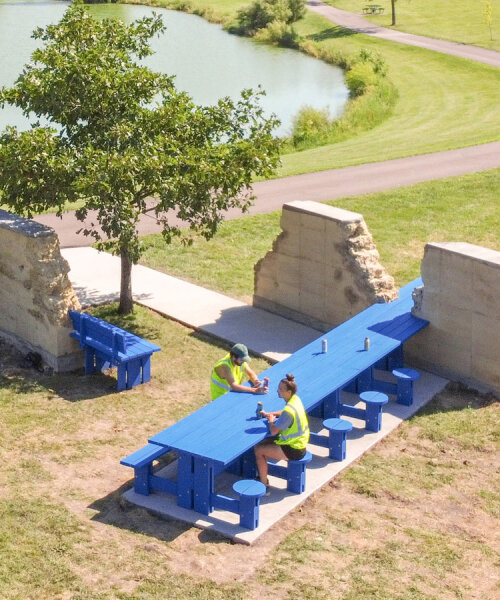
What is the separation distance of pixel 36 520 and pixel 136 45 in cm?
935

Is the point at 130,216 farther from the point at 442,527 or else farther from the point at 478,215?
the point at 478,215

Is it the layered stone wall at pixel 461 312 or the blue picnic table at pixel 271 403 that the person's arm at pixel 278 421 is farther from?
the layered stone wall at pixel 461 312

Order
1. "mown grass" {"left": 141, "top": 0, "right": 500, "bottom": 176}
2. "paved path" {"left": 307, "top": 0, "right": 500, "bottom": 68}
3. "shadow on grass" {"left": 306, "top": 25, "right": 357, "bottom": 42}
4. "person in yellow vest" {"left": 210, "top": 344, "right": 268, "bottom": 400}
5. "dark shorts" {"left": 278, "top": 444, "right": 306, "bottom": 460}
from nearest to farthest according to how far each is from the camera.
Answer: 1. "dark shorts" {"left": 278, "top": 444, "right": 306, "bottom": 460}
2. "person in yellow vest" {"left": 210, "top": 344, "right": 268, "bottom": 400}
3. "mown grass" {"left": 141, "top": 0, "right": 500, "bottom": 176}
4. "paved path" {"left": 307, "top": 0, "right": 500, "bottom": 68}
5. "shadow on grass" {"left": 306, "top": 25, "right": 357, "bottom": 42}

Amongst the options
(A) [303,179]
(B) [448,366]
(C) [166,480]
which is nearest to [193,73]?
(A) [303,179]

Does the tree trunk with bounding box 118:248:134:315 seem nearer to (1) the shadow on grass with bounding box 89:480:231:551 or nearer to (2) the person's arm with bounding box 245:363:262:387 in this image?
(2) the person's arm with bounding box 245:363:262:387

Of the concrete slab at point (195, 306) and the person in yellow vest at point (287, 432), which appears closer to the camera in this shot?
the person in yellow vest at point (287, 432)

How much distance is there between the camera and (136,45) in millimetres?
18016

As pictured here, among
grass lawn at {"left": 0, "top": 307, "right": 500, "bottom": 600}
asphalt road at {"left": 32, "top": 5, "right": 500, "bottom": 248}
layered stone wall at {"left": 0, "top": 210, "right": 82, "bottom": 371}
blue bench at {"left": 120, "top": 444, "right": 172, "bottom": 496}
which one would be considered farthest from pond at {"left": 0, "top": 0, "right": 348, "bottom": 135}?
blue bench at {"left": 120, "top": 444, "right": 172, "bottom": 496}

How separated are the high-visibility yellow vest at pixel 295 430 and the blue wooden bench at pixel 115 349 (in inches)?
144

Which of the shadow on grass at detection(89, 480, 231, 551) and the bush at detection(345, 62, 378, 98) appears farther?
the bush at detection(345, 62, 378, 98)

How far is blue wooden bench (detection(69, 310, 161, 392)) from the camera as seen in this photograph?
50.3 ft

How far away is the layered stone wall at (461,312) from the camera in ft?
49.8

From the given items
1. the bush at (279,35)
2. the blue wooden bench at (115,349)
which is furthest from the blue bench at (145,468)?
the bush at (279,35)

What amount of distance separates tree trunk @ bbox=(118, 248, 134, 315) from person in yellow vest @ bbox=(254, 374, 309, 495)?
624cm
